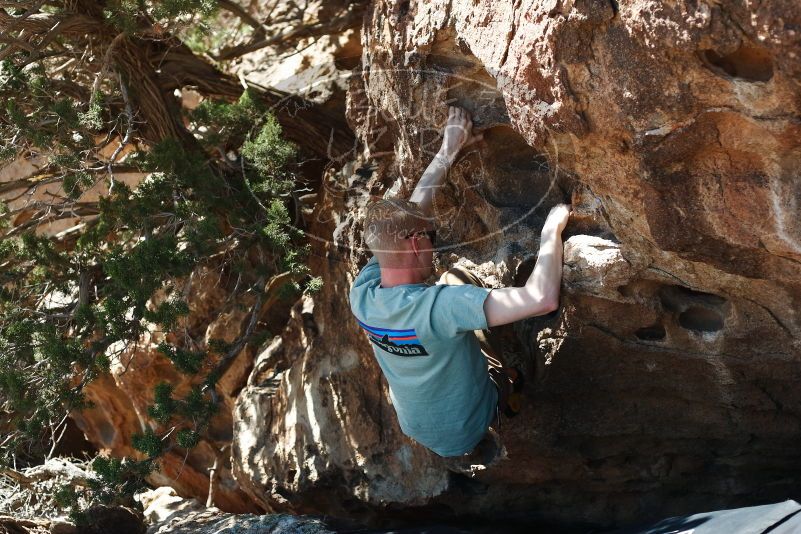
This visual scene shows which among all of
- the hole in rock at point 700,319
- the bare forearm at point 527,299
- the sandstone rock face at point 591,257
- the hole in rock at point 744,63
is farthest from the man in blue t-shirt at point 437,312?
the hole in rock at point 744,63

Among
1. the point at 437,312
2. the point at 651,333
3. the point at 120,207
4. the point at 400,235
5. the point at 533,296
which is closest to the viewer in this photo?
the point at 533,296

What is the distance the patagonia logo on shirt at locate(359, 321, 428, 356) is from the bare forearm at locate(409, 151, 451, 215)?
0.50 meters

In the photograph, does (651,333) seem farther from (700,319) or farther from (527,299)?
(527,299)

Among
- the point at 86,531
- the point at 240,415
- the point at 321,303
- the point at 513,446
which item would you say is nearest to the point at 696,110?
the point at 513,446

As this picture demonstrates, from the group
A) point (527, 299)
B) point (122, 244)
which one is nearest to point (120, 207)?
point (122, 244)

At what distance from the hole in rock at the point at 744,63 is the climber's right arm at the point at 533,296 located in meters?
0.88

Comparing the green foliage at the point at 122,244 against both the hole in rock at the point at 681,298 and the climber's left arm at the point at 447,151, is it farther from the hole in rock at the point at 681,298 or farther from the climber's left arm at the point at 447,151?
the hole in rock at the point at 681,298

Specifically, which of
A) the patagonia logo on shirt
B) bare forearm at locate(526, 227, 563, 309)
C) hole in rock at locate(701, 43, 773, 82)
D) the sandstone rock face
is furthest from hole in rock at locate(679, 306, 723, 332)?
hole in rock at locate(701, 43, 773, 82)

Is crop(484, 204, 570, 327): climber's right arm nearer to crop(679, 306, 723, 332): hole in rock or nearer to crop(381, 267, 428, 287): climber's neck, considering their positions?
crop(381, 267, 428, 287): climber's neck

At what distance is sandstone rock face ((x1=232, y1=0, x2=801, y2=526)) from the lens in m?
2.59

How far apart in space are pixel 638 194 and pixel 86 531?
3326 millimetres

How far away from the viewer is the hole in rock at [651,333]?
11.2 ft

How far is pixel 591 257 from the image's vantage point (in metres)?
3.18

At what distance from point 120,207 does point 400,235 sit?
1.64m
